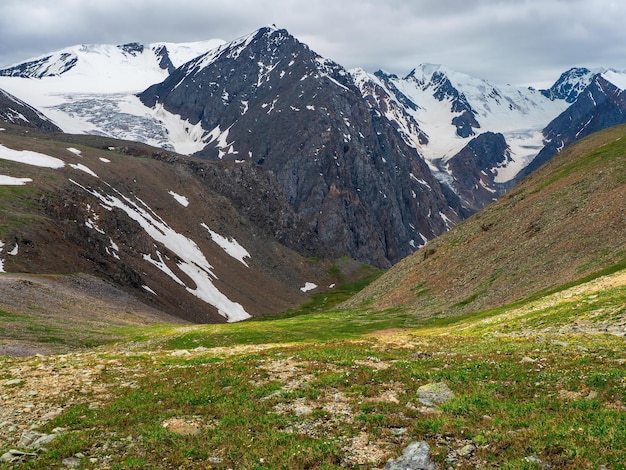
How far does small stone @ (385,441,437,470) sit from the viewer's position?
14.9 metres

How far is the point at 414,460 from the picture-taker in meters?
15.1

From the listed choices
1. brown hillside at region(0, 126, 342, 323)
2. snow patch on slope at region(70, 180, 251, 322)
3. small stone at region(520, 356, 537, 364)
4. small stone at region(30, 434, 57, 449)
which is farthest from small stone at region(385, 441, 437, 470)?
snow patch on slope at region(70, 180, 251, 322)

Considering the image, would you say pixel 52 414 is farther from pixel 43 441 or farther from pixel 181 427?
pixel 181 427

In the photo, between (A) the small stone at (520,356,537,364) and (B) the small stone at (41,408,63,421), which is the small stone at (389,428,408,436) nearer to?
(A) the small stone at (520,356,537,364)

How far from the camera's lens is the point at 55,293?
73.1 metres

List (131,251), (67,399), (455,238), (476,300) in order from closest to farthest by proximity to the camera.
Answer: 1. (67,399)
2. (476,300)
3. (455,238)
4. (131,251)

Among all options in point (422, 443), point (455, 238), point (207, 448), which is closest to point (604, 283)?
point (422, 443)

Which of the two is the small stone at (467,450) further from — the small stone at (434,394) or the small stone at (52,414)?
the small stone at (52,414)

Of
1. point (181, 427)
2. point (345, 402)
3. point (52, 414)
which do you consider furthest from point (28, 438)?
point (345, 402)

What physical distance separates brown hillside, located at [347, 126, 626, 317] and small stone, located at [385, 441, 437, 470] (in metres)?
48.1

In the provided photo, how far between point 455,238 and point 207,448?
301 ft

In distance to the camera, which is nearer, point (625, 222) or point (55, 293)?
point (625, 222)

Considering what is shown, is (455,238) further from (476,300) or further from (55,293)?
(55,293)

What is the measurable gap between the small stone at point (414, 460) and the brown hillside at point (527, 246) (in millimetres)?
48127
